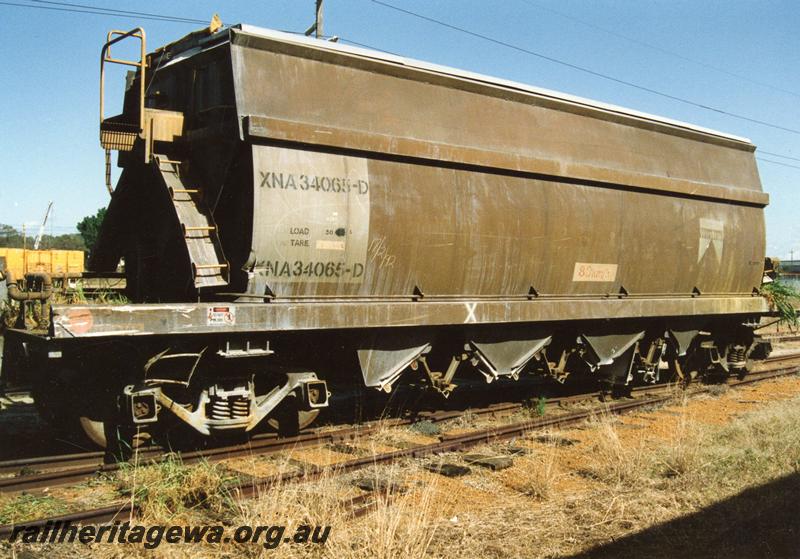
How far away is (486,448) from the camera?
8305mm

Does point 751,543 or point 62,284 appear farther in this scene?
point 62,284

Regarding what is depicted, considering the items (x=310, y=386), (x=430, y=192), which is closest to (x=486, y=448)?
(x=310, y=386)

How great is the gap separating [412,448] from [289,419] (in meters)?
1.52

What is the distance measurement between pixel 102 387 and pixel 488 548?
413 cm

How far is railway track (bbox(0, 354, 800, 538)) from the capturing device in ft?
18.1

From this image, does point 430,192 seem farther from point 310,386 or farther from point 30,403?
point 30,403

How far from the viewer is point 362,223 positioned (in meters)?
7.65

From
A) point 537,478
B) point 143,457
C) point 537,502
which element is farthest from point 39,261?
point 537,502

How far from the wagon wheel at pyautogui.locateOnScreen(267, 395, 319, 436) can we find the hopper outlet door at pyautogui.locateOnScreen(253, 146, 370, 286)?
182 centimetres

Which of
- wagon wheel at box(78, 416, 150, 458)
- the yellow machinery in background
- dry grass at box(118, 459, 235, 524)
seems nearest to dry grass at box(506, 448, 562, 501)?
dry grass at box(118, 459, 235, 524)

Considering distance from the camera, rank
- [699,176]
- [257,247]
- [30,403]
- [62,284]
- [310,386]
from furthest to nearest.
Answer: [699,176] → [30,403] → [62,284] → [310,386] → [257,247]

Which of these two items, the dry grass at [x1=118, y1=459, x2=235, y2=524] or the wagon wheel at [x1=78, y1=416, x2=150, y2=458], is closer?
the dry grass at [x1=118, y1=459, x2=235, y2=524]

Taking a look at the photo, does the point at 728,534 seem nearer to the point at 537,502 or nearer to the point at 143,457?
the point at 537,502

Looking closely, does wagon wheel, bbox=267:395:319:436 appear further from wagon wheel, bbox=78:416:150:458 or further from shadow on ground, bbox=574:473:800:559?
shadow on ground, bbox=574:473:800:559
